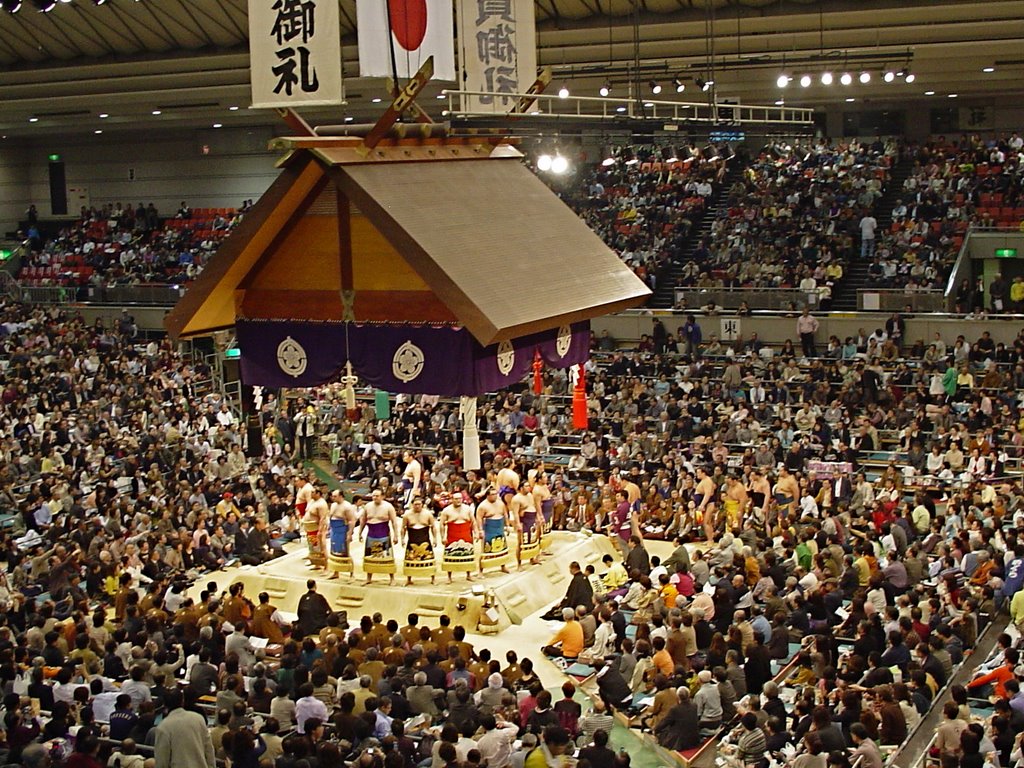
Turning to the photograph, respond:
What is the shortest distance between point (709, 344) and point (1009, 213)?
16.1ft

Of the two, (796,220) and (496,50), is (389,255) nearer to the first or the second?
(496,50)

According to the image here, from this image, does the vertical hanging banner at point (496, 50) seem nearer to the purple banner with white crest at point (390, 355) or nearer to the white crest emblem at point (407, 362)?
the purple banner with white crest at point (390, 355)

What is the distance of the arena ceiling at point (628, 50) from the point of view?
15.2 metres

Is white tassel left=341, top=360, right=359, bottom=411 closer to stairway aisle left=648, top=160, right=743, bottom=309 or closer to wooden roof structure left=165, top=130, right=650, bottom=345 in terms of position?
wooden roof structure left=165, top=130, right=650, bottom=345

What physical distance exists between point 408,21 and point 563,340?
2.71 meters

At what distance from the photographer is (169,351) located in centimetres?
2058

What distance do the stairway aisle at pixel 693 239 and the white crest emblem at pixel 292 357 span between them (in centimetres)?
1090

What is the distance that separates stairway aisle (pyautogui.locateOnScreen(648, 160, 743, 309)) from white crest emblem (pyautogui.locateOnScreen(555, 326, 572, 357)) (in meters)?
9.81

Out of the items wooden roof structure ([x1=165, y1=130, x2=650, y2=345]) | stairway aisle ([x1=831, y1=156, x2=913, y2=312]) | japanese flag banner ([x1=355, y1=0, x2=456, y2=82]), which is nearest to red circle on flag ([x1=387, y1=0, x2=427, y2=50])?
japanese flag banner ([x1=355, y1=0, x2=456, y2=82])

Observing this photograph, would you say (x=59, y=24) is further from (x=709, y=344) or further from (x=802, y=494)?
(x=802, y=494)

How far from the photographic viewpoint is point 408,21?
862 centimetres

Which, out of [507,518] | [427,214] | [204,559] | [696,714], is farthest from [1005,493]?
[204,559]

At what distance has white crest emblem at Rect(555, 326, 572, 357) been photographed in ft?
32.2

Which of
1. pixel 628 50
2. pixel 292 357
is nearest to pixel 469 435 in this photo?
pixel 292 357
